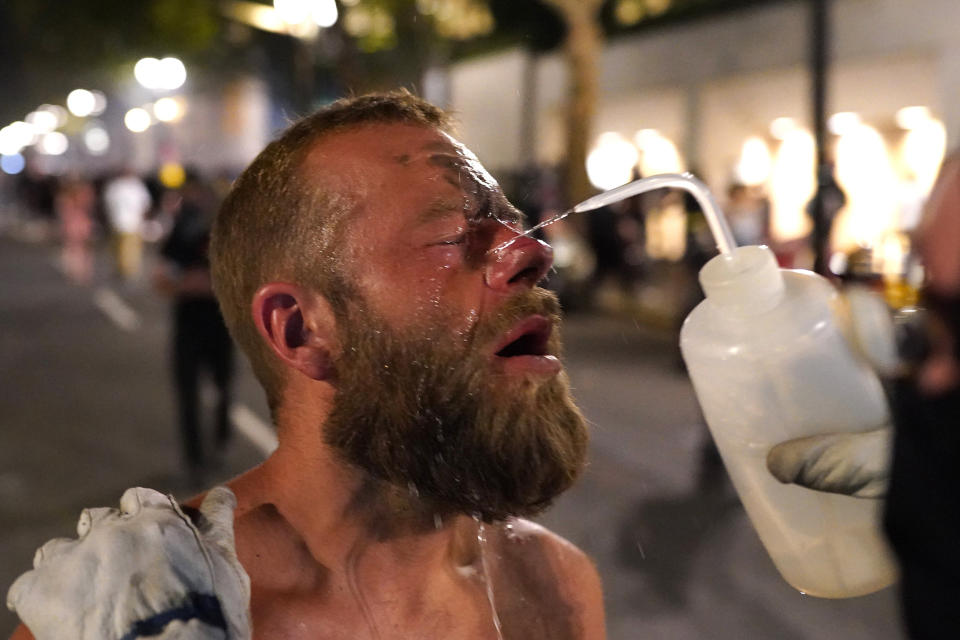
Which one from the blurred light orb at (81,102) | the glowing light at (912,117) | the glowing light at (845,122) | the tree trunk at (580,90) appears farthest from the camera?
the blurred light orb at (81,102)

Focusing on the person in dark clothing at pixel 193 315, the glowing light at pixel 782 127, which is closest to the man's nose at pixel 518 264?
the person in dark clothing at pixel 193 315

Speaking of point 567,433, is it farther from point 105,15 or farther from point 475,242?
point 105,15

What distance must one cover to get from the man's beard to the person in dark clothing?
5.30 m

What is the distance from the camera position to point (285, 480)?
161 centimetres

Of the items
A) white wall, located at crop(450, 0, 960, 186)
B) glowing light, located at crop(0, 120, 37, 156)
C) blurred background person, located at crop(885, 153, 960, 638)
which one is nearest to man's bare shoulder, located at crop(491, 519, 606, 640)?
blurred background person, located at crop(885, 153, 960, 638)

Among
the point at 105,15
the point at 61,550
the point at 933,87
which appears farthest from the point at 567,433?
the point at 105,15

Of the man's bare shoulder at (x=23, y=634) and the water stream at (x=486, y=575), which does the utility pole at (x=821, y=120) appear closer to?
the water stream at (x=486, y=575)

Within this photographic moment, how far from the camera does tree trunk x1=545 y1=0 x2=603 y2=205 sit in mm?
15812

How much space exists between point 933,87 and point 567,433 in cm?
1486

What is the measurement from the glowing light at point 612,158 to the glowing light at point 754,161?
2.22 meters

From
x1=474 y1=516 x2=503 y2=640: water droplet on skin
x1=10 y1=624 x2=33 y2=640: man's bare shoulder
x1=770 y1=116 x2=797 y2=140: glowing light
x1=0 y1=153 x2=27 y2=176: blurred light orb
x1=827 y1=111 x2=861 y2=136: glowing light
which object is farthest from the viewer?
x1=0 y1=153 x2=27 y2=176: blurred light orb

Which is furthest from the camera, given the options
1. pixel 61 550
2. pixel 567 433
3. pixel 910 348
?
pixel 567 433

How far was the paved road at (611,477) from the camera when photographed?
14.7 ft

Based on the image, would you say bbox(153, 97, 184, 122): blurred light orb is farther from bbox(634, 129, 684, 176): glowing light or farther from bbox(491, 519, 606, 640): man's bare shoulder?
bbox(491, 519, 606, 640): man's bare shoulder
